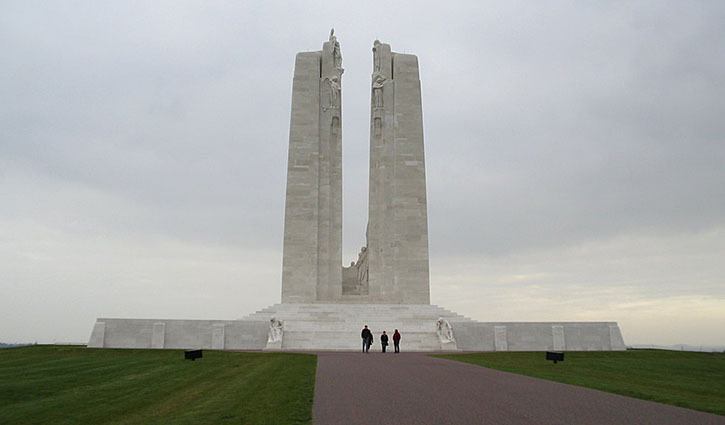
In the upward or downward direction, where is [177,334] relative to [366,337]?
upward

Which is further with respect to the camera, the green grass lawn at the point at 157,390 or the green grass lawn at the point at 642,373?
the green grass lawn at the point at 642,373

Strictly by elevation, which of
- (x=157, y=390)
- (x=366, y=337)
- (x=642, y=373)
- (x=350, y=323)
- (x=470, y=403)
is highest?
(x=350, y=323)

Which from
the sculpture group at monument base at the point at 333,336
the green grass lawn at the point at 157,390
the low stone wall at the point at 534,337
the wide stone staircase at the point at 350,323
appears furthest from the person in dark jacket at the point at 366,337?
the low stone wall at the point at 534,337

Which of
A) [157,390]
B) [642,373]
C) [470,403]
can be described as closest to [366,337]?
[642,373]

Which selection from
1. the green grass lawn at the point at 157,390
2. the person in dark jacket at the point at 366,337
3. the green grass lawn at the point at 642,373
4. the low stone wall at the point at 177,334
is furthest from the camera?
the low stone wall at the point at 177,334

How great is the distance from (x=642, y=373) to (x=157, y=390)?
13182 millimetres

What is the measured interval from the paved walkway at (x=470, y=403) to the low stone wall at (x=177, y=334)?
14.6 m

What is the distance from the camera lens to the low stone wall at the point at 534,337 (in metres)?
28.5

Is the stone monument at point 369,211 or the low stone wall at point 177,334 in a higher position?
the stone monument at point 369,211

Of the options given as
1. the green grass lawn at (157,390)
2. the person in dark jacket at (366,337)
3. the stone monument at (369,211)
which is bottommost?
the green grass lawn at (157,390)

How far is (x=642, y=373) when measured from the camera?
17844 mm

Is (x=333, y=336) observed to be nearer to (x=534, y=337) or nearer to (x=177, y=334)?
(x=177, y=334)

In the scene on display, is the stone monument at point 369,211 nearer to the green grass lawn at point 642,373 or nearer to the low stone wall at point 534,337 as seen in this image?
the low stone wall at point 534,337

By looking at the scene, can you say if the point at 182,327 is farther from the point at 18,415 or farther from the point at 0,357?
the point at 18,415
